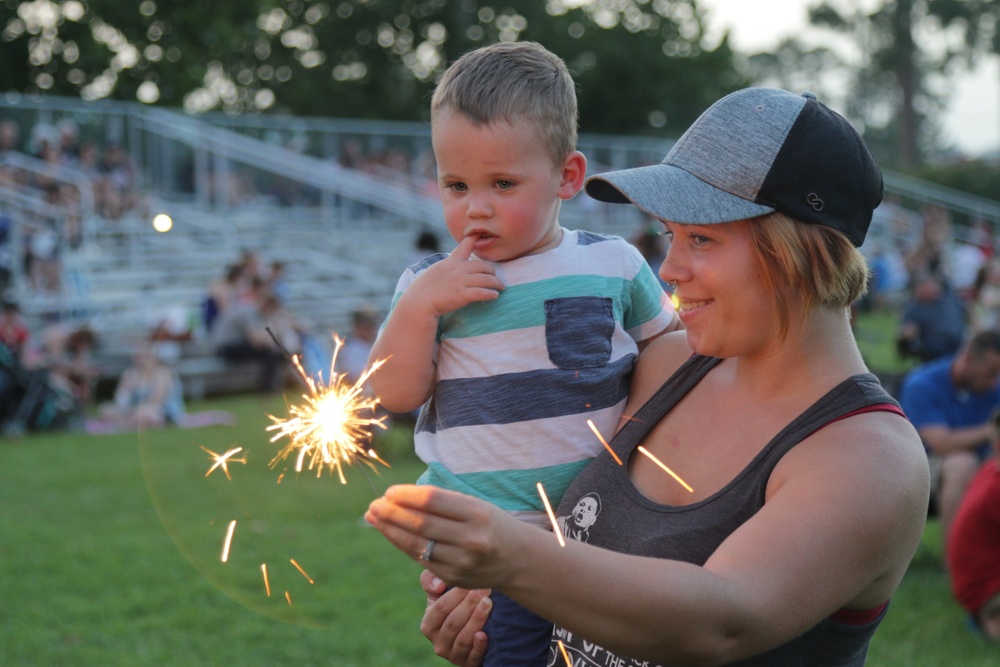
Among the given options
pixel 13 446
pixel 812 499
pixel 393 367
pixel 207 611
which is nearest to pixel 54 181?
pixel 13 446

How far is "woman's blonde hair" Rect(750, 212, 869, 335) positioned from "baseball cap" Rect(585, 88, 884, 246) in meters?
0.02

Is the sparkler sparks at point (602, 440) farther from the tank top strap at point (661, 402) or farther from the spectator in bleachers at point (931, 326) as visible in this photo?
the spectator in bleachers at point (931, 326)

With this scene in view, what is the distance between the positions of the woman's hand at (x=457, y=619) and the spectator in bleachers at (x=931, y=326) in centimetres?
1174

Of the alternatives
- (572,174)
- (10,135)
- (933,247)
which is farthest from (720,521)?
(933,247)

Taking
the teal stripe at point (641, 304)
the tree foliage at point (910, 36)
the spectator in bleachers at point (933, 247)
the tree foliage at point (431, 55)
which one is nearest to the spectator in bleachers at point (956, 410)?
the teal stripe at point (641, 304)

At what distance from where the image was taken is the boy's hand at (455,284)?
221 cm

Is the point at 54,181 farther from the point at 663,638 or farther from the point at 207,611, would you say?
the point at 663,638

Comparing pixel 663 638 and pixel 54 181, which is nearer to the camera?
pixel 663 638

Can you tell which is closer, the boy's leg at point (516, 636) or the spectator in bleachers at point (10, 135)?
the boy's leg at point (516, 636)

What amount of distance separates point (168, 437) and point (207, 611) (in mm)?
5640

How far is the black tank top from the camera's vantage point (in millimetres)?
1769

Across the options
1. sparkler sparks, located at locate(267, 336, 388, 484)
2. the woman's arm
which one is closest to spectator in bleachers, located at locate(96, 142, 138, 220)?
sparkler sparks, located at locate(267, 336, 388, 484)

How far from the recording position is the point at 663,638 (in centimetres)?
146

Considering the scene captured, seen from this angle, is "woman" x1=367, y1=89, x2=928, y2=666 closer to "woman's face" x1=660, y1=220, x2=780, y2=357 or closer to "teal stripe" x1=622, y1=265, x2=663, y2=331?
→ "woman's face" x1=660, y1=220, x2=780, y2=357
